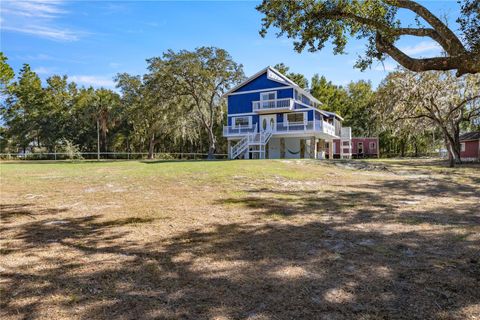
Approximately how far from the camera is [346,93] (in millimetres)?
60688

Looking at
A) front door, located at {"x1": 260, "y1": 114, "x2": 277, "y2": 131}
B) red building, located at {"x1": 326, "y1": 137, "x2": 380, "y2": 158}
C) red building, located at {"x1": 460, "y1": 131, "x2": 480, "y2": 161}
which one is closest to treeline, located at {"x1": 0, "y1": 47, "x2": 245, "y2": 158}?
front door, located at {"x1": 260, "y1": 114, "x2": 277, "y2": 131}

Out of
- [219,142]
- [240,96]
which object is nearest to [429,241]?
[240,96]

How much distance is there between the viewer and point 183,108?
39.0 metres

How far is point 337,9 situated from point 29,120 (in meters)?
58.2

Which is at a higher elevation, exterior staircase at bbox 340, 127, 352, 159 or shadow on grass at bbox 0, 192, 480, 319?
exterior staircase at bbox 340, 127, 352, 159

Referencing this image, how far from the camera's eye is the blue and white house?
32094 millimetres

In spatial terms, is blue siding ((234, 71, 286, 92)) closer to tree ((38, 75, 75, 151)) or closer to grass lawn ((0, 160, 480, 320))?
grass lawn ((0, 160, 480, 320))

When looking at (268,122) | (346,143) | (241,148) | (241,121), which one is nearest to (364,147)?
(346,143)

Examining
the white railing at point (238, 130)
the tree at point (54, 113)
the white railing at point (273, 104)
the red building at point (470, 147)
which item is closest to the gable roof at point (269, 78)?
the white railing at point (273, 104)

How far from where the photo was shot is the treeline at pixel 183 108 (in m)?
27.4

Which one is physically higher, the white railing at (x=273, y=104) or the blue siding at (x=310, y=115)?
the white railing at (x=273, y=104)

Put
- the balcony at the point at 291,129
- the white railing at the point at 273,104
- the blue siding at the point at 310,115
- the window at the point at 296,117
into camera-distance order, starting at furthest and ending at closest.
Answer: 1. the window at the point at 296,117
2. the blue siding at the point at 310,115
3. the white railing at the point at 273,104
4. the balcony at the point at 291,129

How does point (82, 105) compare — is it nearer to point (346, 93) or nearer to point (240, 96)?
point (240, 96)

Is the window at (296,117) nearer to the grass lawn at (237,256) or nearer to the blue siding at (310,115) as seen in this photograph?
the blue siding at (310,115)
